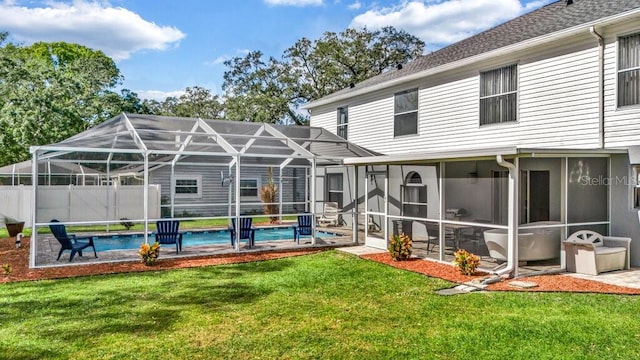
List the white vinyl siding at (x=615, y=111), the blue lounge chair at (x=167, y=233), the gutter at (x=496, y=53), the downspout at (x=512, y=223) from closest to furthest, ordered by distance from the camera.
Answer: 1. the downspout at (x=512, y=223)
2. the white vinyl siding at (x=615, y=111)
3. the gutter at (x=496, y=53)
4. the blue lounge chair at (x=167, y=233)

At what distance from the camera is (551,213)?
908cm

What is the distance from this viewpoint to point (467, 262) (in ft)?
28.4

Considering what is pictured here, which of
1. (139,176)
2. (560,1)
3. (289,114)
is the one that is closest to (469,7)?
(560,1)

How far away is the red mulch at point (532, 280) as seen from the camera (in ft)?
24.3

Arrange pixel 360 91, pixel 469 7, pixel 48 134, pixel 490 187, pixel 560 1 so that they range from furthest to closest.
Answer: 1. pixel 469 7
2. pixel 48 134
3. pixel 360 91
4. pixel 560 1
5. pixel 490 187

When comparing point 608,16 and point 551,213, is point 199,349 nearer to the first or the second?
point 551,213

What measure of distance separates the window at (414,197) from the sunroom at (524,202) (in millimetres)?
403

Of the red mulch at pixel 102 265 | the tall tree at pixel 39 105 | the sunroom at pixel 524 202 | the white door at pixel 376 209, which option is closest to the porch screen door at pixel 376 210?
the white door at pixel 376 209

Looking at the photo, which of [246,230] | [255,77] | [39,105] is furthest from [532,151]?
[255,77]

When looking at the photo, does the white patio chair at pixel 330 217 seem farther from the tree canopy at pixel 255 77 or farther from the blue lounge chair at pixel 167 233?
the tree canopy at pixel 255 77

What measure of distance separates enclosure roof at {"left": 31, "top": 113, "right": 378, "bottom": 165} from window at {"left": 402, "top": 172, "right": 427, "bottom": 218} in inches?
122

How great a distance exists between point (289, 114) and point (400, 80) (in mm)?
18093

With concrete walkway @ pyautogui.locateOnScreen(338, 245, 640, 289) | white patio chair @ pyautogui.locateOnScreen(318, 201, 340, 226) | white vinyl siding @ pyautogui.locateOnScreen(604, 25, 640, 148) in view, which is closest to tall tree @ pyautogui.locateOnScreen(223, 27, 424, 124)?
white patio chair @ pyautogui.locateOnScreen(318, 201, 340, 226)

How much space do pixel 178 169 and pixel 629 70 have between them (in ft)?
54.6
